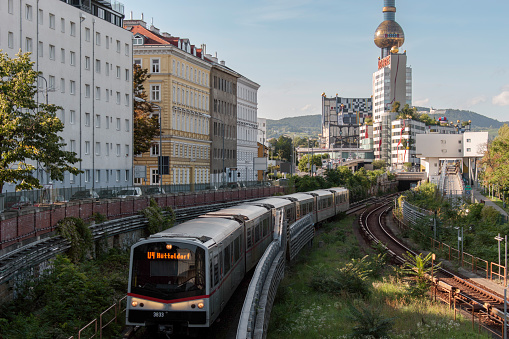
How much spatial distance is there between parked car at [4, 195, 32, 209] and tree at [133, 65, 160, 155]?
44.1 m

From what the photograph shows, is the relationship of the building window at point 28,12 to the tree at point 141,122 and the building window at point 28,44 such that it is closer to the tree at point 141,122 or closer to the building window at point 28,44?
the building window at point 28,44

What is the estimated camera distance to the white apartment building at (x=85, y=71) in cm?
5059

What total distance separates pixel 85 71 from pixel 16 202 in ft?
116

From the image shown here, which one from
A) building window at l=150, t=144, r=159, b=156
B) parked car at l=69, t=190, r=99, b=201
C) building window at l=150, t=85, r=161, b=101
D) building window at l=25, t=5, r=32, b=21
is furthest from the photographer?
building window at l=150, t=144, r=159, b=156

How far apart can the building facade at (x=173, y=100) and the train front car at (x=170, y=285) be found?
54095mm

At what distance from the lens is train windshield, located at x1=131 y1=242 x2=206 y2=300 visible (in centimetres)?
1788

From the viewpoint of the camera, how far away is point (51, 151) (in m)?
30.8

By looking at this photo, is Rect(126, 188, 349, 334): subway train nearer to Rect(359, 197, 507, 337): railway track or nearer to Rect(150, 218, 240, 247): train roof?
Rect(150, 218, 240, 247): train roof

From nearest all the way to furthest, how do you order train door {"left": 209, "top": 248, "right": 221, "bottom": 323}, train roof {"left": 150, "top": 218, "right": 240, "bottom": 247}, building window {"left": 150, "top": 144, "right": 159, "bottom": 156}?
train door {"left": 209, "top": 248, "right": 221, "bottom": 323}, train roof {"left": 150, "top": 218, "right": 240, "bottom": 247}, building window {"left": 150, "top": 144, "right": 159, "bottom": 156}

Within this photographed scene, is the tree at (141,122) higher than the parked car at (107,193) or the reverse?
higher

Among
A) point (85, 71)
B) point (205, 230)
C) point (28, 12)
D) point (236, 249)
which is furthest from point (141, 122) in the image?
point (205, 230)

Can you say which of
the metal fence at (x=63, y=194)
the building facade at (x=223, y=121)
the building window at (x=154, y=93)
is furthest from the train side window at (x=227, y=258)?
the building facade at (x=223, y=121)

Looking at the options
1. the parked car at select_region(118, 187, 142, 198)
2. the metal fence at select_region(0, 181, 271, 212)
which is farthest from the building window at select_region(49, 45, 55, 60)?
the parked car at select_region(118, 187, 142, 198)

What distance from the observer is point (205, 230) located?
20031 millimetres
